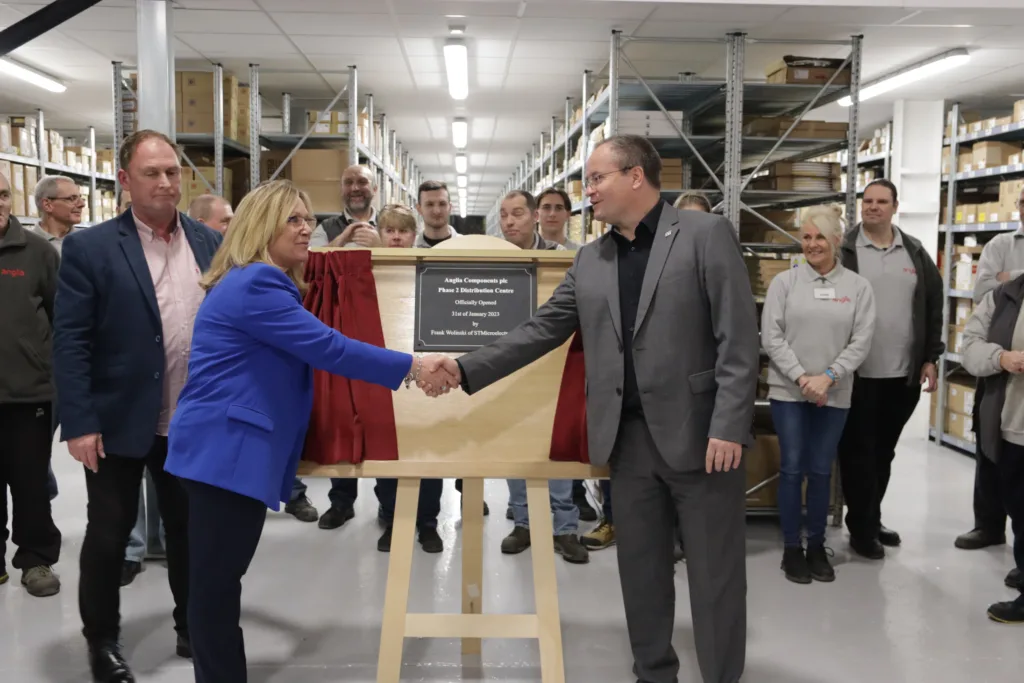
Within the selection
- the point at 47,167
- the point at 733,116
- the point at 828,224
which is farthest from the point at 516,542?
the point at 47,167

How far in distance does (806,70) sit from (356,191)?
9.58 feet

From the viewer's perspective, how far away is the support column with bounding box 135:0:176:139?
14.0 ft

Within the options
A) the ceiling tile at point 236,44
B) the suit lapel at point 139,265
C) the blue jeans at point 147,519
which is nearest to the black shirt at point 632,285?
the suit lapel at point 139,265

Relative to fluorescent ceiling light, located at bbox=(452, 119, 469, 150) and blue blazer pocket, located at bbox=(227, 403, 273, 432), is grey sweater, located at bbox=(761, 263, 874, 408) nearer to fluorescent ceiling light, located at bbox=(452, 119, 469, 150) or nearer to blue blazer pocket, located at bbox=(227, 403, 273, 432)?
blue blazer pocket, located at bbox=(227, 403, 273, 432)

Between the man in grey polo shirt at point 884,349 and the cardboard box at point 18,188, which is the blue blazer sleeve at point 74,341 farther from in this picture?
the cardboard box at point 18,188

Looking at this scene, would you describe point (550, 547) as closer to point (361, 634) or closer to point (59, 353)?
point (361, 634)

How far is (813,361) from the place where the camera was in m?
3.73

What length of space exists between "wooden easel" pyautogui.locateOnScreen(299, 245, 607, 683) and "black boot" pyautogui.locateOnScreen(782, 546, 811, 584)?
168 cm

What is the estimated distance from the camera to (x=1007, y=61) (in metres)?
6.25

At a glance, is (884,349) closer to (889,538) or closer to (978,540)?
(889,538)

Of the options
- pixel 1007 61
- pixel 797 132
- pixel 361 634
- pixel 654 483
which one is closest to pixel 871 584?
pixel 654 483

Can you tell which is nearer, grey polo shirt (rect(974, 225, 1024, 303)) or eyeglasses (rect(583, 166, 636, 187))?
eyeglasses (rect(583, 166, 636, 187))

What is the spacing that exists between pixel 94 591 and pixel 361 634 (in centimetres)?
97

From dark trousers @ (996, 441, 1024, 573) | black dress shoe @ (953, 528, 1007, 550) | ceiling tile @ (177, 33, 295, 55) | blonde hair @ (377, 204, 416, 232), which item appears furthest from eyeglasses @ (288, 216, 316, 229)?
ceiling tile @ (177, 33, 295, 55)
